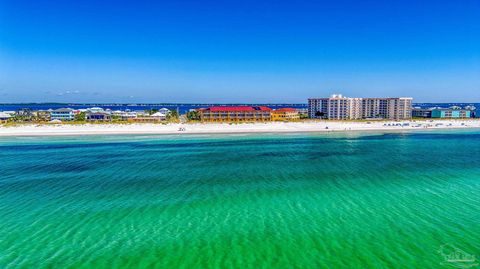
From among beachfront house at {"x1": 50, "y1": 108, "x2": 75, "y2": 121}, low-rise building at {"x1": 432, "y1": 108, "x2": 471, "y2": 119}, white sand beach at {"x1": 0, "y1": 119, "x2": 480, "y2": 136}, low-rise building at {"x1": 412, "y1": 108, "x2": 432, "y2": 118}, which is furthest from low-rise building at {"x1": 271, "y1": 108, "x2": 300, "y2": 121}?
beachfront house at {"x1": 50, "y1": 108, "x2": 75, "y2": 121}

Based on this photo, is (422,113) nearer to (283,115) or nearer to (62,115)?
(283,115)

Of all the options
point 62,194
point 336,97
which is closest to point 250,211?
point 62,194

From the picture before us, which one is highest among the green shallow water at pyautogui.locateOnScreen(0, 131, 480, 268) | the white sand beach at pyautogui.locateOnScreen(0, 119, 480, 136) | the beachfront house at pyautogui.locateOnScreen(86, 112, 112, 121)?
the beachfront house at pyautogui.locateOnScreen(86, 112, 112, 121)

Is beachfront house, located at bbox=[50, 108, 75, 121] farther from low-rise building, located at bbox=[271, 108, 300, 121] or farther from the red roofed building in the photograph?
low-rise building, located at bbox=[271, 108, 300, 121]

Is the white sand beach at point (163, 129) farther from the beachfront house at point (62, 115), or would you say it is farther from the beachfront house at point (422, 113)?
the beachfront house at point (422, 113)

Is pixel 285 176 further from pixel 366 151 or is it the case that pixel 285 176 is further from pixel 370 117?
pixel 370 117

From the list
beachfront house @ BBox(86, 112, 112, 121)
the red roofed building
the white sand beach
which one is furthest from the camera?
the red roofed building
